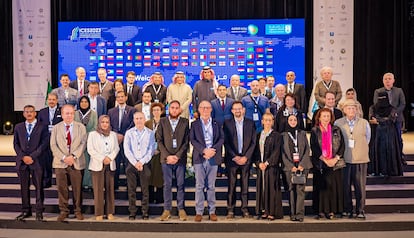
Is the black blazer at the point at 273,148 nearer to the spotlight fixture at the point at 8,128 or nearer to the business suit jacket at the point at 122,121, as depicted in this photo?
the business suit jacket at the point at 122,121

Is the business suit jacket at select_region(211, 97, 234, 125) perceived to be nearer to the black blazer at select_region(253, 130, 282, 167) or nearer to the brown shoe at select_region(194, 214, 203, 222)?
the black blazer at select_region(253, 130, 282, 167)

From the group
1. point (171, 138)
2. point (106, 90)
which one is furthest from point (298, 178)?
point (106, 90)

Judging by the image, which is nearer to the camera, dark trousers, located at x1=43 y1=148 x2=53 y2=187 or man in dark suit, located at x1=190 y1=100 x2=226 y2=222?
man in dark suit, located at x1=190 y1=100 x2=226 y2=222

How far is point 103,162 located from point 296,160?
2.57 metres

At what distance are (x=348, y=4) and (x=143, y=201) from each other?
7.25 meters

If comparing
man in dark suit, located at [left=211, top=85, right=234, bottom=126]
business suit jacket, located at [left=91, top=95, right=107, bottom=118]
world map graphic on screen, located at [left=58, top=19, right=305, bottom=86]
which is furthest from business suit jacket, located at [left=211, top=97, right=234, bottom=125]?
world map graphic on screen, located at [left=58, top=19, right=305, bottom=86]

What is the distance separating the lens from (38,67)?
1299 centimetres

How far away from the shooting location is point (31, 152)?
7398mm

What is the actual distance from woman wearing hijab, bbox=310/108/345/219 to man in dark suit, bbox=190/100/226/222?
130cm

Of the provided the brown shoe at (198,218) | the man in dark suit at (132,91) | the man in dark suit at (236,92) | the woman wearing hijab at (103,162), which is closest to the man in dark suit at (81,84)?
the man in dark suit at (132,91)

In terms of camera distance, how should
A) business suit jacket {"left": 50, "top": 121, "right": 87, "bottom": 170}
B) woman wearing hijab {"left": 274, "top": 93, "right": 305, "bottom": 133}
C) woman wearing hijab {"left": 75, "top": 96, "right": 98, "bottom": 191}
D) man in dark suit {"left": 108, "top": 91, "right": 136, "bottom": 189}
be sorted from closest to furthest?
business suit jacket {"left": 50, "top": 121, "right": 87, "bottom": 170} < woman wearing hijab {"left": 274, "top": 93, "right": 305, "bottom": 133} < woman wearing hijab {"left": 75, "top": 96, "right": 98, "bottom": 191} < man in dark suit {"left": 108, "top": 91, "right": 136, "bottom": 189}

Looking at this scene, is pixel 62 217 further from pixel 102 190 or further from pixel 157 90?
pixel 157 90

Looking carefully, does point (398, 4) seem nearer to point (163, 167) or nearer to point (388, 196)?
point (388, 196)

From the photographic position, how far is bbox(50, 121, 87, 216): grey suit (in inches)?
288
